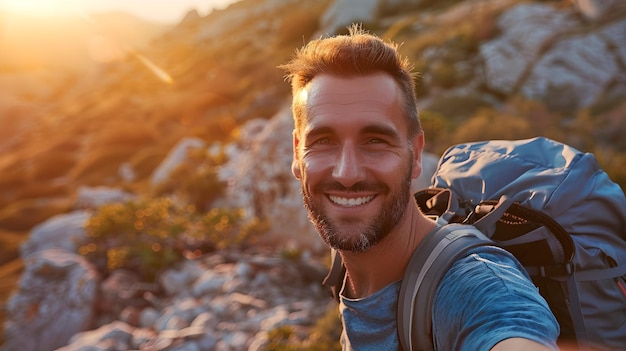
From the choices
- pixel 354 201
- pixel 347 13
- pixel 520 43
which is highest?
pixel 347 13

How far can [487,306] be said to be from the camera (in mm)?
1448

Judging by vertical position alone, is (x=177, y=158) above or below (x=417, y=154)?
above

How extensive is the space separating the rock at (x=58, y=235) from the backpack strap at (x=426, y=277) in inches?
536

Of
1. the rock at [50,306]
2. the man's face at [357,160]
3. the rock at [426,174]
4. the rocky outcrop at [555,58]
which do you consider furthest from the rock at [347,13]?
the man's face at [357,160]

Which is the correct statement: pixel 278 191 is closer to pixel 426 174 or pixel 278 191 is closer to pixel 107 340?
pixel 426 174

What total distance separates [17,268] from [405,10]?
2723 centimetres

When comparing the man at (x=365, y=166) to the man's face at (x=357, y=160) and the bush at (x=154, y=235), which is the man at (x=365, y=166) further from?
the bush at (x=154, y=235)

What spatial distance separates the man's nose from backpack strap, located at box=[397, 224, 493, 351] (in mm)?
413

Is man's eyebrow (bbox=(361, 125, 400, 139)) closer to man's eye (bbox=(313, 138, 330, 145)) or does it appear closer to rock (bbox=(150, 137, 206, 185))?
man's eye (bbox=(313, 138, 330, 145))

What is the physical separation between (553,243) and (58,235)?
1551 centimetres

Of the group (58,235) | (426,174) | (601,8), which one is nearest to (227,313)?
(426,174)

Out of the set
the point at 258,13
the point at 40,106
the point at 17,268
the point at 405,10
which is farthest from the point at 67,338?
the point at 258,13

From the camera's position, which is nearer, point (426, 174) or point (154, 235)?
point (426, 174)

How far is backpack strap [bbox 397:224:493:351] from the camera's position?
1.61m
